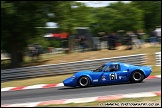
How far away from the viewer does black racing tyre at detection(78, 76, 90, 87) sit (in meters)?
12.3

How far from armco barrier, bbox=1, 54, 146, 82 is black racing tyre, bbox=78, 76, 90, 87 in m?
5.27

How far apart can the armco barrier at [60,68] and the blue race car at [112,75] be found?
5265 mm

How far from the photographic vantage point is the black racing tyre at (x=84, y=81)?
12.3m

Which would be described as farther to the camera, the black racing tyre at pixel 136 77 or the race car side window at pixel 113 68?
the race car side window at pixel 113 68

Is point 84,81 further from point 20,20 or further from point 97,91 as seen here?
point 20,20

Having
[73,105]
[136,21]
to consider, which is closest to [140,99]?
[73,105]

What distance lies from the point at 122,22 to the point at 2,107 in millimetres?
40334

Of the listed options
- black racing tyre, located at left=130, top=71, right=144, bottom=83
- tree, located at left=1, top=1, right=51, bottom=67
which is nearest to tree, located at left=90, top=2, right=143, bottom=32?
tree, located at left=1, top=1, right=51, bottom=67

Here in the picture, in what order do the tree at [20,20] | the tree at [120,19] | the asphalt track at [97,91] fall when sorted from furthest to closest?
1. the tree at [120,19]
2. the tree at [20,20]
3. the asphalt track at [97,91]

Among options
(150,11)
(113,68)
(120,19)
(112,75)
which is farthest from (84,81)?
(150,11)

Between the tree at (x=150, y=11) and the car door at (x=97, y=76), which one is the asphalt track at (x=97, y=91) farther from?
the tree at (x=150, y=11)

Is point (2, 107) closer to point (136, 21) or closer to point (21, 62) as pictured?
point (21, 62)

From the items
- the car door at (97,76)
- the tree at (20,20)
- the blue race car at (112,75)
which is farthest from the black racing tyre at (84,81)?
the tree at (20,20)

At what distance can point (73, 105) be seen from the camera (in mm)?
8375
